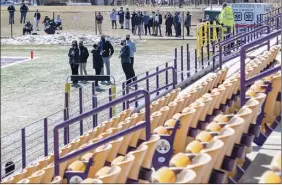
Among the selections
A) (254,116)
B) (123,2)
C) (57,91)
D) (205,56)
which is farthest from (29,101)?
(123,2)

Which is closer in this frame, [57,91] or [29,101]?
[29,101]

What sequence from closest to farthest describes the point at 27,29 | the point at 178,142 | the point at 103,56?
the point at 178,142
the point at 103,56
the point at 27,29

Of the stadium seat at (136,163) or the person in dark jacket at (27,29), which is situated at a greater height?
the person in dark jacket at (27,29)

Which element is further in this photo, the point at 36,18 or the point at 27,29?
the point at 36,18

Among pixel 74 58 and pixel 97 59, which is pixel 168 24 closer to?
pixel 74 58

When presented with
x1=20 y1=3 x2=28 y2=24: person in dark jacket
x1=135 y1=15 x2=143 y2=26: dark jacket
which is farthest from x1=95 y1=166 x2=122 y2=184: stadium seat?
x1=20 y1=3 x2=28 y2=24: person in dark jacket

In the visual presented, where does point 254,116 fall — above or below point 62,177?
above

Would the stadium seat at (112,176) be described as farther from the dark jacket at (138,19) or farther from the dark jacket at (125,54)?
the dark jacket at (138,19)

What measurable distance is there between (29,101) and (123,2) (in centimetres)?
4214

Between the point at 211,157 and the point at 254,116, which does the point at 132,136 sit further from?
the point at 211,157

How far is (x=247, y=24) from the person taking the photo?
26938 mm

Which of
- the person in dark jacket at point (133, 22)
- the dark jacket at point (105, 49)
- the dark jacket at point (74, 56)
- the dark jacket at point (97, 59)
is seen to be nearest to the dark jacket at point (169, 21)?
the person in dark jacket at point (133, 22)

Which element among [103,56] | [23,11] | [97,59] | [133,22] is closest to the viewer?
[97,59]

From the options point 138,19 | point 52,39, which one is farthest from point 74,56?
point 138,19
